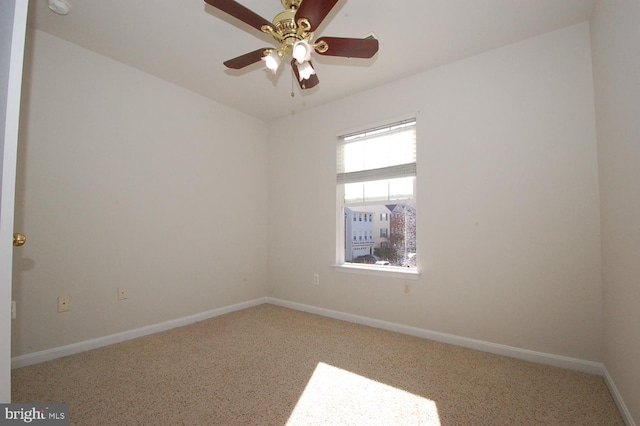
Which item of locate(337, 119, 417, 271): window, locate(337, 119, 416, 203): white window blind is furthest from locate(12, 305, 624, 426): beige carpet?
locate(337, 119, 416, 203): white window blind

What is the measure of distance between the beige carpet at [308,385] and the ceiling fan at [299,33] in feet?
6.71

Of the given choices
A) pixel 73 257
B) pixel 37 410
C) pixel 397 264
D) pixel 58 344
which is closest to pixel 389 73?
pixel 397 264

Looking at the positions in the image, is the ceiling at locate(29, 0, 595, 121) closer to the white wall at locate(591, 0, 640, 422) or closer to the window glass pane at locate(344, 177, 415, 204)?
the white wall at locate(591, 0, 640, 422)

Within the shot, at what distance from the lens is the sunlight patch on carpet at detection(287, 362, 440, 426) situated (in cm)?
162

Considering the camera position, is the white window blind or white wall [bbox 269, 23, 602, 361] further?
the white window blind

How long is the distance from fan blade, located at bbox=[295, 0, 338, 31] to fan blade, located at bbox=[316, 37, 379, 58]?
16cm

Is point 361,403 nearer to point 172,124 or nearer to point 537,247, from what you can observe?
point 537,247

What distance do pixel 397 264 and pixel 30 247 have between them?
10.6 ft

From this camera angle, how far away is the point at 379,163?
3.25m

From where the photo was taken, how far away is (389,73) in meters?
2.96

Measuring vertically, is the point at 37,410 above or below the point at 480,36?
below

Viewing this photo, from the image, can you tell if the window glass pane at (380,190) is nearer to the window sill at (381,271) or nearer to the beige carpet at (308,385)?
the window sill at (381,271)

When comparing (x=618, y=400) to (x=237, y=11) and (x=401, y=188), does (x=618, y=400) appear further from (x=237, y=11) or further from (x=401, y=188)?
(x=237, y=11)
